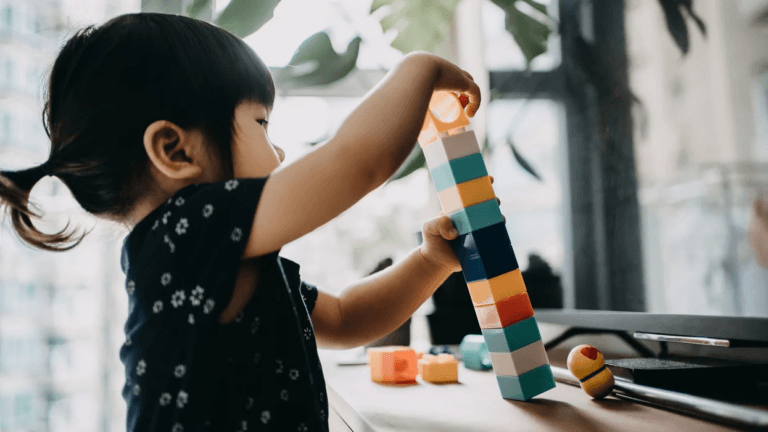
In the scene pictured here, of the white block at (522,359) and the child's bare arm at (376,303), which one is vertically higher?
the child's bare arm at (376,303)

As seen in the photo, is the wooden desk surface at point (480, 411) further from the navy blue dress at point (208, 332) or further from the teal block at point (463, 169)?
the teal block at point (463, 169)

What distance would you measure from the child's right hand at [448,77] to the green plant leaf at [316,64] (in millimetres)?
490

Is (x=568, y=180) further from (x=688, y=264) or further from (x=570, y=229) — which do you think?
(x=688, y=264)

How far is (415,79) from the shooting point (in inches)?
20.8

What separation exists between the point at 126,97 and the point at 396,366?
52 cm

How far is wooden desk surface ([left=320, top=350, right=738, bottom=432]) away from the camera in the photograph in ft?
1.68

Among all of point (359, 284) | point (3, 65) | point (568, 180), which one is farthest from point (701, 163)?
point (3, 65)

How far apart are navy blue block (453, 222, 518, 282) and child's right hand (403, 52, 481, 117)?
0.51 ft

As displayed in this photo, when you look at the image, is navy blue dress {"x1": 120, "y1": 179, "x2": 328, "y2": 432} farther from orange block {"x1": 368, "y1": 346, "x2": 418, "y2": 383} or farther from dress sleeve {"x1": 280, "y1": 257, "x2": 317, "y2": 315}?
orange block {"x1": 368, "y1": 346, "x2": 418, "y2": 383}

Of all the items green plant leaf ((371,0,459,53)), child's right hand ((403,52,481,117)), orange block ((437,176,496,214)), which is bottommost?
orange block ((437,176,496,214))

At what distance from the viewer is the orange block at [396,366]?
2.66ft

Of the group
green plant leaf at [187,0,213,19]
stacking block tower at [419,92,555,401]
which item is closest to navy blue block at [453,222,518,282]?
stacking block tower at [419,92,555,401]

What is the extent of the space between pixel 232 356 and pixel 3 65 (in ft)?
4.33

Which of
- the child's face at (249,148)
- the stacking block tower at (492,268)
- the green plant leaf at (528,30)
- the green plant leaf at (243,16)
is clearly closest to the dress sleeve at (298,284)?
the child's face at (249,148)
